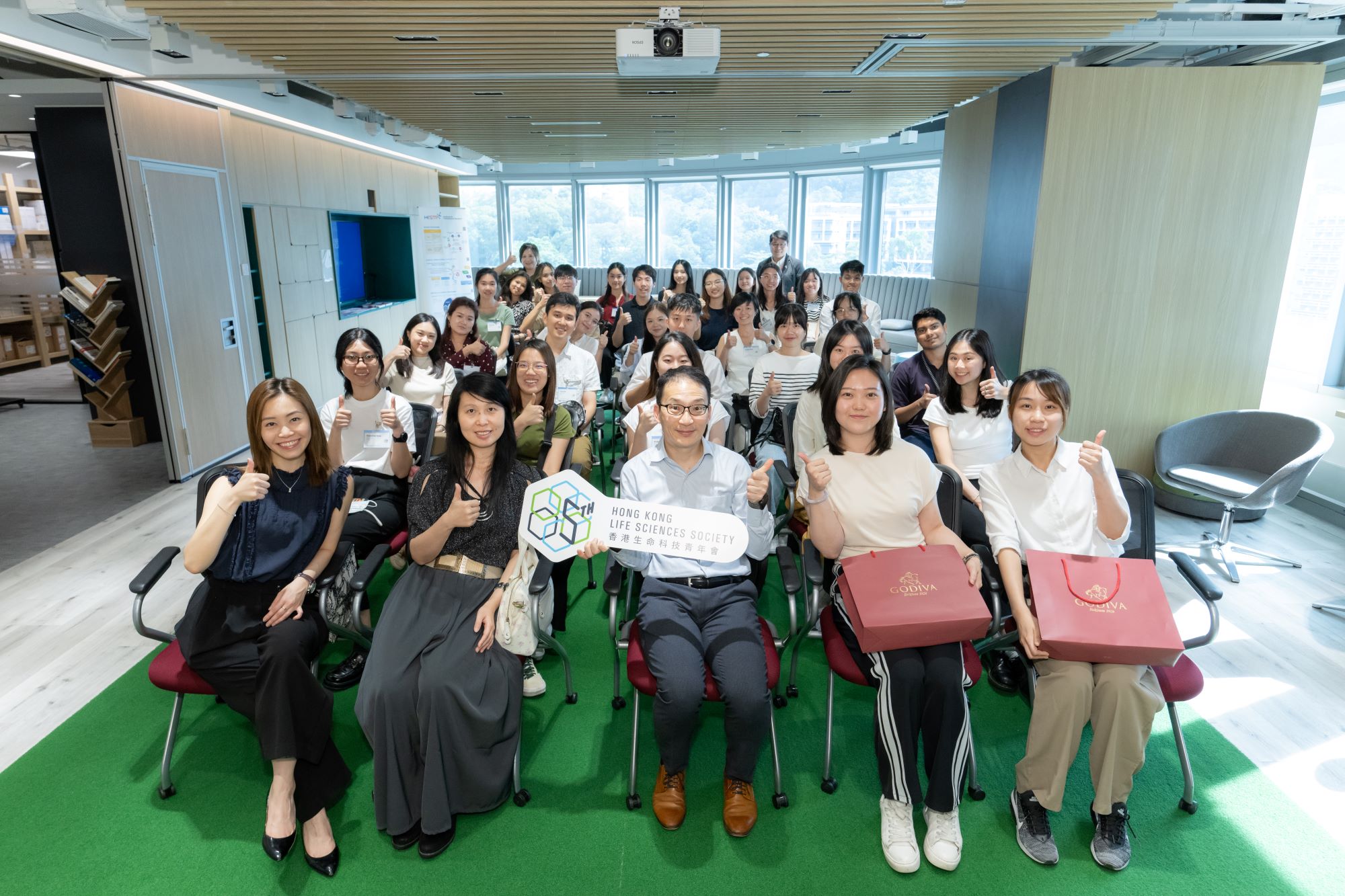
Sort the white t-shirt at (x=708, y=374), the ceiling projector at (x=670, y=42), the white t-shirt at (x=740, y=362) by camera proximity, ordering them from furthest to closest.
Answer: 1. the white t-shirt at (x=740, y=362)
2. the white t-shirt at (x=708, y=374)
3. the ceiling projector at (x=670, y=42)

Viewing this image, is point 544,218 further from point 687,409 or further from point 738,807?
point 738,807

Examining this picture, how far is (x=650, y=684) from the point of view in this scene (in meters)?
2.62

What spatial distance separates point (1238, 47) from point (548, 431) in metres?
5.82

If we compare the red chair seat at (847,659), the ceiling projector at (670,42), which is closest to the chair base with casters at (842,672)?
the red chair seat at (847,659)

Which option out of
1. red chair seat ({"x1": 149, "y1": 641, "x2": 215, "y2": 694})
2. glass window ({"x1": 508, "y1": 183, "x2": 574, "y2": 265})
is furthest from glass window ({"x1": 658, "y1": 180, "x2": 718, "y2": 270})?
red chair seat ({"x1": 149, "y1": 641, "x2": 215, "y2": 694})

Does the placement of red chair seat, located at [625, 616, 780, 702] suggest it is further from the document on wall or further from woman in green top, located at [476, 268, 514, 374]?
the document on wall

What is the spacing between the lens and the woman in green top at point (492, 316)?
6.75m

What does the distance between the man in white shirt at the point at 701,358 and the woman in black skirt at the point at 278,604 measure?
2.32 m

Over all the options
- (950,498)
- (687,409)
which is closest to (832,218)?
(950,498)

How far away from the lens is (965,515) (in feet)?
12.3

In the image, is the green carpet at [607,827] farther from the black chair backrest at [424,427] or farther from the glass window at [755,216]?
the glass window at [755,216]

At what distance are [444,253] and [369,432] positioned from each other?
9135mm

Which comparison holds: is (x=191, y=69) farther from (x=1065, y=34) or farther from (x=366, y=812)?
(x=1065, y=34)

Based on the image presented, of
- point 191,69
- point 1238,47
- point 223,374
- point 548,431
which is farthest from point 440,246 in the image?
point 1238,47
